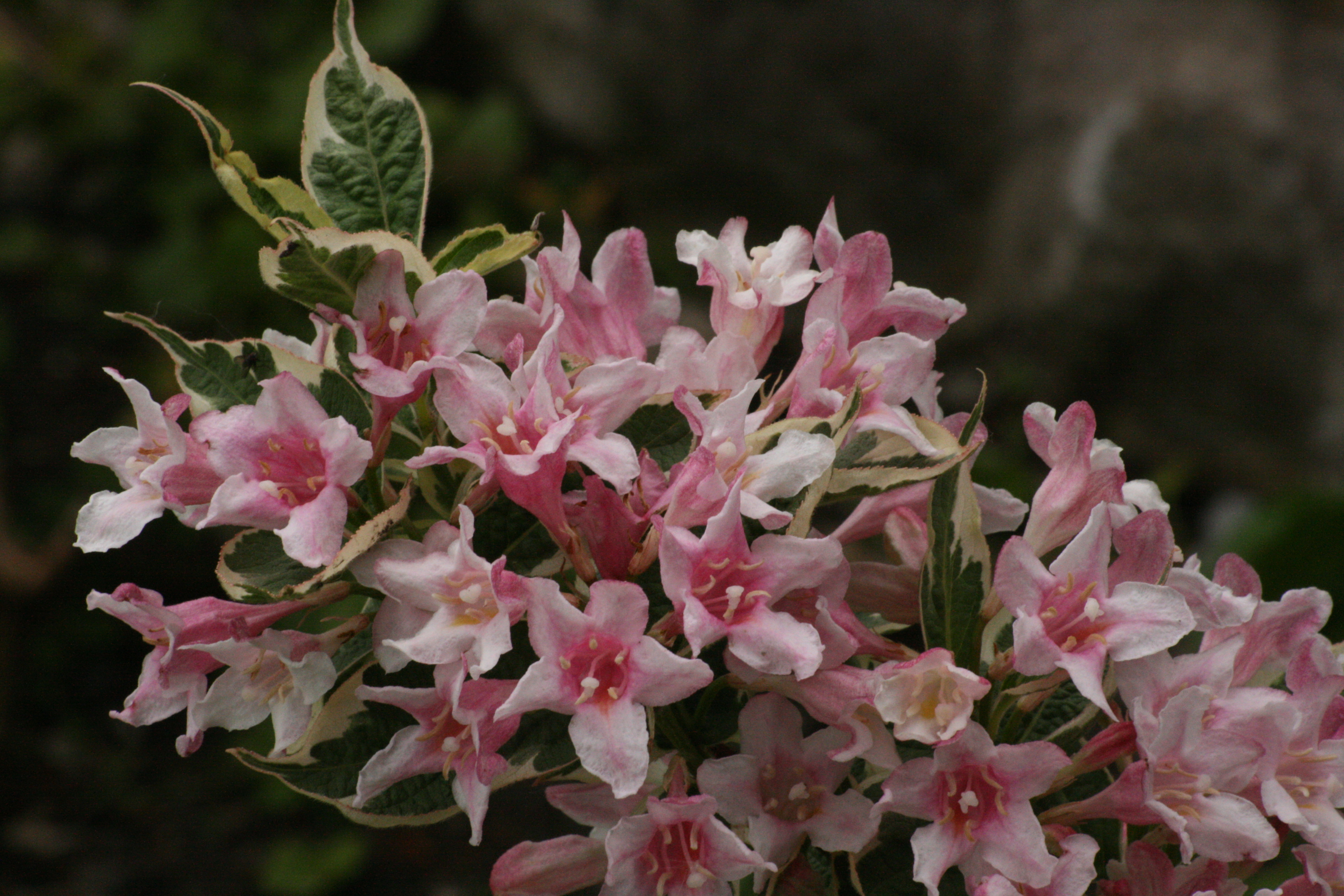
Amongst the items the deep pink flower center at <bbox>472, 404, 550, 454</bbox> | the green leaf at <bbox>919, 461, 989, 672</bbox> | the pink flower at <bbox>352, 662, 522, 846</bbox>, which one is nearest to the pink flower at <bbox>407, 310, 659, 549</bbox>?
the deep pink flower center at <bbox>472, 404, 550, 454</bbox>

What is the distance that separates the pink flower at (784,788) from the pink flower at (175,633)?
0.95 feet

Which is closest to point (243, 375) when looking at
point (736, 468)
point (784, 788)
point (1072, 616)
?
point (736, 468)

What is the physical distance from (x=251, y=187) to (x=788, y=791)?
0.52m

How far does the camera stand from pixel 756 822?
76 cm

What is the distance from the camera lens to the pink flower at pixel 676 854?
2.33 feet

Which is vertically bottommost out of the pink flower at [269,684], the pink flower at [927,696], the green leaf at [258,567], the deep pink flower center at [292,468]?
the pink flower at [269,684]

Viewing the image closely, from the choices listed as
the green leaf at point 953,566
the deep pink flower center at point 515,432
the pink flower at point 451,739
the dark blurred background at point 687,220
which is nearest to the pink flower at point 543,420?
the deep pink flower center at point 515,432

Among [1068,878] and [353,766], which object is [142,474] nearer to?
[353,766]

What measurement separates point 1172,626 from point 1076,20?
3.11m

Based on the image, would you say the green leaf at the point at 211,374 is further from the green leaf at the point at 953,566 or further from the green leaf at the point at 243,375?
the green leaf at the point at 953,566

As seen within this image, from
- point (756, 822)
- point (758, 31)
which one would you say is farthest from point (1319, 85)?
point (756, 822)

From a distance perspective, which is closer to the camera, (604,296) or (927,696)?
(927,696)

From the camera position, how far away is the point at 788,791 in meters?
0.79

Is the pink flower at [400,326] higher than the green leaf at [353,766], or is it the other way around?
the pink flower at [400,326]
